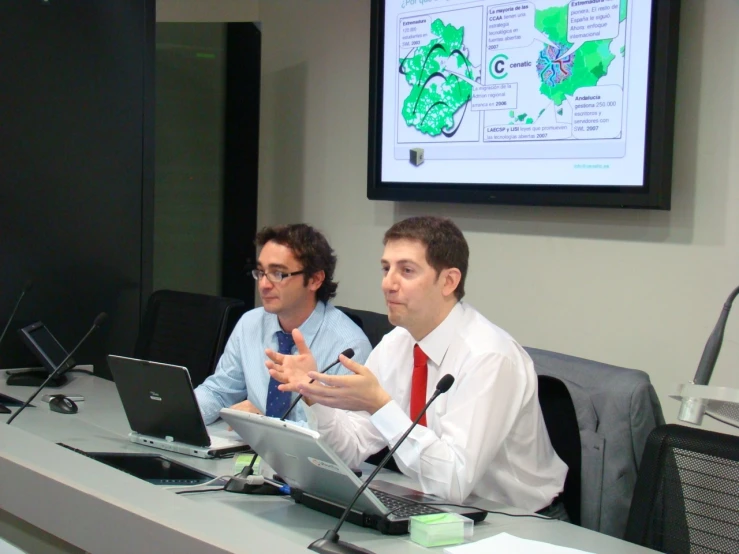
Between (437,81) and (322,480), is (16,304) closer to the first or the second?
(437,81)

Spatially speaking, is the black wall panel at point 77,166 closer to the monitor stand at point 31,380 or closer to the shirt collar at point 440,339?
the monitor stand at point 31,380

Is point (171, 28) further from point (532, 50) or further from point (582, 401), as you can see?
point (582, 401)

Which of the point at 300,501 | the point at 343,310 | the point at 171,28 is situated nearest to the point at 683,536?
the point at 300,501

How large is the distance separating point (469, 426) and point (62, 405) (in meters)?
1.38

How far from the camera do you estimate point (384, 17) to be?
136 inches

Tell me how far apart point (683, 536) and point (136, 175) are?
274 centimetres

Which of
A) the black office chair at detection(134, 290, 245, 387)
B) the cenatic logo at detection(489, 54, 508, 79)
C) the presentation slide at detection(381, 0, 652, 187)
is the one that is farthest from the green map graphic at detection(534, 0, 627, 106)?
the black office chair at detection(134, 290, 245, 387)

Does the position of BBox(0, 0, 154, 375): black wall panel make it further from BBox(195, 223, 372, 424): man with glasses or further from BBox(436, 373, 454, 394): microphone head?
BBox(436, 373, 454, 394): microphone head

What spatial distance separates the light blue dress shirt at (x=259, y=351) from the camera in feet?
A: 8.79

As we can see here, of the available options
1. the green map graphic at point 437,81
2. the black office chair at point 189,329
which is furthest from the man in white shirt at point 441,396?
the green map graphic at point 437,81

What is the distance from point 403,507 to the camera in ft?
5.68

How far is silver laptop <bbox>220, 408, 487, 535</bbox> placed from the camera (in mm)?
1631

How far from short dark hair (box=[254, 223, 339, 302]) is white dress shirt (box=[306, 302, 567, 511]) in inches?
24.4

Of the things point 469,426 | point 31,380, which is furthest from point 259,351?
point 469,426
